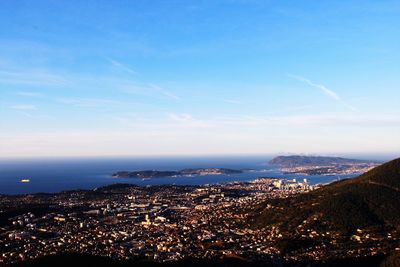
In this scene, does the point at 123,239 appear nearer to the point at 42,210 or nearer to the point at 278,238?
the point at 278,238

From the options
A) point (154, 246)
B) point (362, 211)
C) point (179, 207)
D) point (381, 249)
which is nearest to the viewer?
point (381, 249)

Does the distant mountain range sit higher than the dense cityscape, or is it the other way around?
the distant mountain range

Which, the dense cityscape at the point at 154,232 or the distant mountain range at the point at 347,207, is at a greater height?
the distant mountain range at the point at 347,207

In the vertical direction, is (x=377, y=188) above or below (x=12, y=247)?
above

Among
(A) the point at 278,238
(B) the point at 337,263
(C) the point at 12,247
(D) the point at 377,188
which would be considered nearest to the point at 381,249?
(B) the point at 337,263

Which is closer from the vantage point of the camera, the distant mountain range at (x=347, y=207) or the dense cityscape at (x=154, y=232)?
the dense cityscape at (x=154, y=232)

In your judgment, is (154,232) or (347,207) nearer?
(154,232)

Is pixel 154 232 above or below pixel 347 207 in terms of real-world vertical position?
below

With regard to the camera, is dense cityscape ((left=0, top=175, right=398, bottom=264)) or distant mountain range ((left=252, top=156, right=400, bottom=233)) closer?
dense cityscape ((left=0, top=175, right=398, bottom=264))
